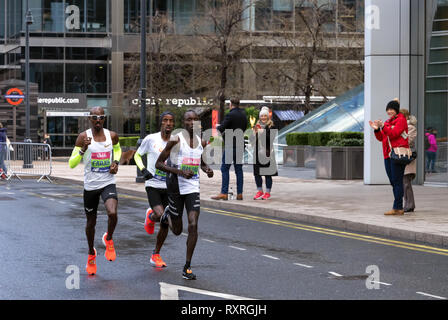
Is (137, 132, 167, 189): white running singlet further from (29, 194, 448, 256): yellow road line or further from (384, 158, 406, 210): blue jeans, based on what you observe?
(384, 158, 406, 210): blue jeans

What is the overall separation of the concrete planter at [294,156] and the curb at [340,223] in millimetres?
15956

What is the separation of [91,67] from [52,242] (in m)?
53.1

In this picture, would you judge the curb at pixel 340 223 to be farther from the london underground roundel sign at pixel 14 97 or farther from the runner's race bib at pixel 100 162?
the london underground roundel sign at pixel 14 97

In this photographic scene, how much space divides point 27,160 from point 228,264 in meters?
21.5

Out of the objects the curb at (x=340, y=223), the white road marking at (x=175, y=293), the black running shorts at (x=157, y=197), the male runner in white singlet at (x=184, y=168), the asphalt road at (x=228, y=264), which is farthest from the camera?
the curb at (x=340, y=223)

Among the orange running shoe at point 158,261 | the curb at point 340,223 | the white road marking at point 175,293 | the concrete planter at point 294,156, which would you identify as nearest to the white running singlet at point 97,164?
the orange running shoe at point 158,261

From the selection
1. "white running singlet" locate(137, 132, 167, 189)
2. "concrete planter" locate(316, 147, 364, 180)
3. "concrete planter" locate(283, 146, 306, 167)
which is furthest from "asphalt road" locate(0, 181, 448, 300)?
"concrete planter" locate(283, 146, 306, 167)

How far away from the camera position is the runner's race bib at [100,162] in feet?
30.9

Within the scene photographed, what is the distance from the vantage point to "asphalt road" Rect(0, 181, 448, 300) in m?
8.23

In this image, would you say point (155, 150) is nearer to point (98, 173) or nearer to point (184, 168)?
point (98, 173)

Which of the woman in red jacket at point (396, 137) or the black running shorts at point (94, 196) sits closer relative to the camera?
the black running shorts at point (94, 196)

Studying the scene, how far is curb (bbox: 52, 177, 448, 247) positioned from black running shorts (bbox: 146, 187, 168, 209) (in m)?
4.03

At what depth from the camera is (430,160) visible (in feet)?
74.9
